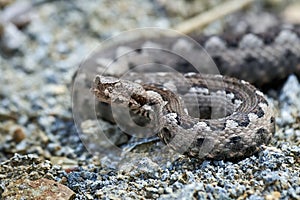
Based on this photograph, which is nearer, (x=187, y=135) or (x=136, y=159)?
(x=187, y=135)

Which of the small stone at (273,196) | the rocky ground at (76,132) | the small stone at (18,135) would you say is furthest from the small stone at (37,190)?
the small stone at (273,196)

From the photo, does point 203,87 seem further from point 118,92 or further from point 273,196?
point 273,196

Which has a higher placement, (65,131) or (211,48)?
(211,48)

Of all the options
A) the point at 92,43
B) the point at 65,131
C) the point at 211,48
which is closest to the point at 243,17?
the point at 211,48

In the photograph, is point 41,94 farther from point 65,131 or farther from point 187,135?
point 187,135

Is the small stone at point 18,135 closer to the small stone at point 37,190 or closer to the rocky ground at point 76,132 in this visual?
the rocky ground at point 76,132

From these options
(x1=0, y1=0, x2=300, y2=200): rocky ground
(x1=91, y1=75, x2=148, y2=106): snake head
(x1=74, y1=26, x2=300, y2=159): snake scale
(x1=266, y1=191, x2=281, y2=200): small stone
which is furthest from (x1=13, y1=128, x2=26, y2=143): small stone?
(x1=266, y1=191, x2=281, y2=200): small stone

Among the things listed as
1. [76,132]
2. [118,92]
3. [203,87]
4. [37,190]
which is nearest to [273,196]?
[203,87]

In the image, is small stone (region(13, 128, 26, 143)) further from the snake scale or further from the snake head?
the snake head
